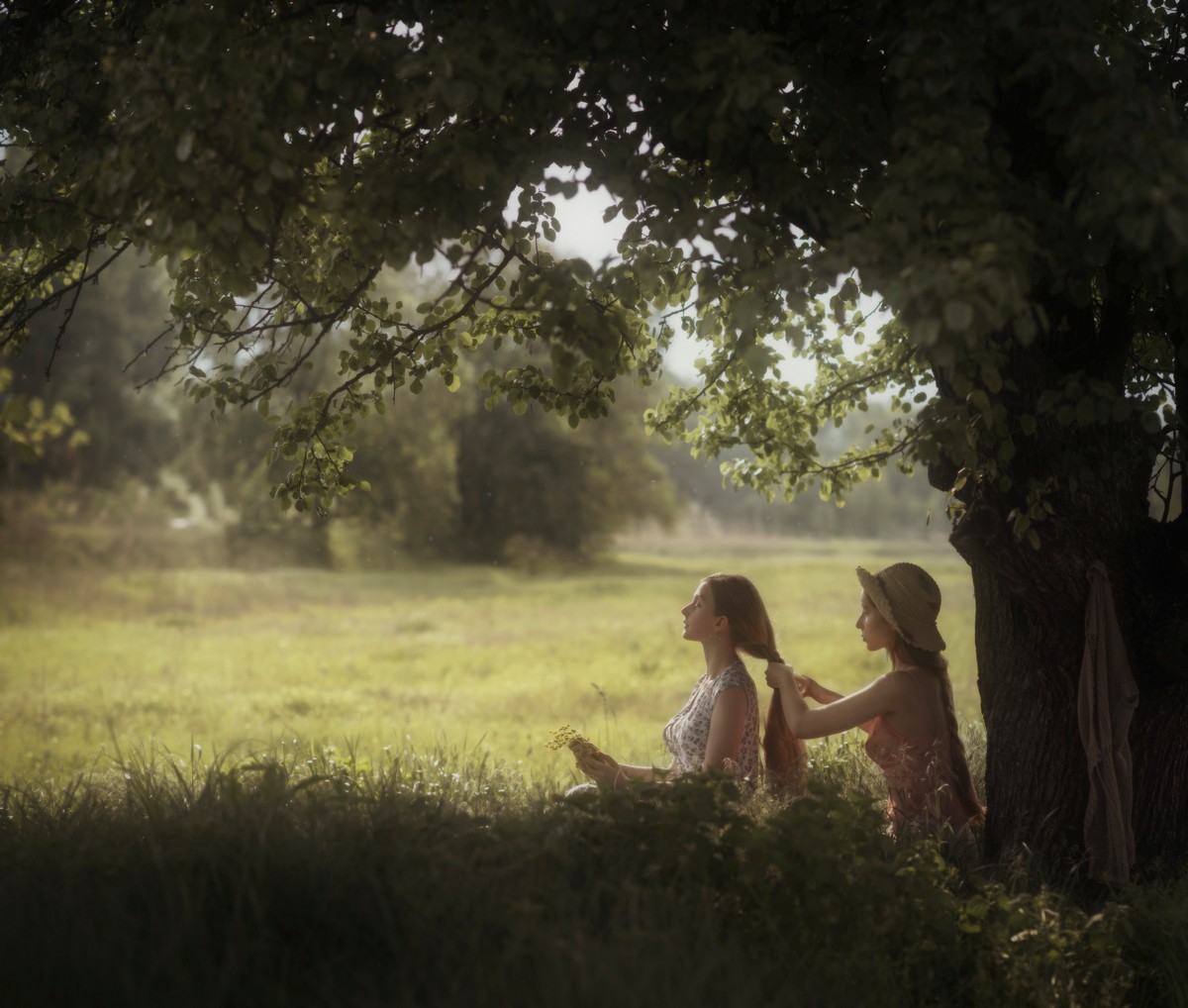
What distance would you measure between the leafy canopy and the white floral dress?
157 centimetres

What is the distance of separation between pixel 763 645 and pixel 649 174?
276 cm

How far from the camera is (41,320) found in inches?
1403

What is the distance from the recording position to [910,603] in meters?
5.80

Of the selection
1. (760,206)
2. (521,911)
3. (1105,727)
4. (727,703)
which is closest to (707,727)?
(727,703)

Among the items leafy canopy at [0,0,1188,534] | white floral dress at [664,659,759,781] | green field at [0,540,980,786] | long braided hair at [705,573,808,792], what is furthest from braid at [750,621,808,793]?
green field at [0,540,980,786]

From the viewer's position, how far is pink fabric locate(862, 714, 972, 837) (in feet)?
18.4

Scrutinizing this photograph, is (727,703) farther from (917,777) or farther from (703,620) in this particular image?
(917,777)

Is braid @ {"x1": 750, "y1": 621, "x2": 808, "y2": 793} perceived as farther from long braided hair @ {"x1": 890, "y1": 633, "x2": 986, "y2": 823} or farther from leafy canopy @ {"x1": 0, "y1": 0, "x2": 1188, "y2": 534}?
leafy canopy @ {"x1": 0, "y1": 0, "x2": 1188, "y2": 534}

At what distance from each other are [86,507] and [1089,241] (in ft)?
136

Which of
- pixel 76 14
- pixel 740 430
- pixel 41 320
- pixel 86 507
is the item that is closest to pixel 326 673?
pixel 740 430

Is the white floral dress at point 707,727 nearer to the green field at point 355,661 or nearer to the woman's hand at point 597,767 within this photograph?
the woman's hand at point 597,767

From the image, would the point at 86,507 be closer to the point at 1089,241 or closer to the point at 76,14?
the point at 76,14

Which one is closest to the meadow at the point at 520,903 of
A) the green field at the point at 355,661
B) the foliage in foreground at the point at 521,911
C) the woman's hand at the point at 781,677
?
the foliage in foreground at the point at 521,911

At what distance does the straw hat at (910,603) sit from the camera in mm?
5762
